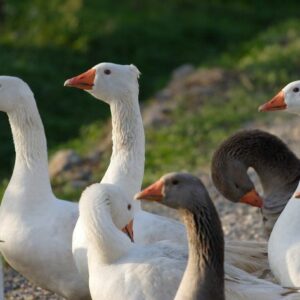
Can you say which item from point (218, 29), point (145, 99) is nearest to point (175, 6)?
point (218, 29)

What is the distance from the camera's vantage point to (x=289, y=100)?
8266 mm

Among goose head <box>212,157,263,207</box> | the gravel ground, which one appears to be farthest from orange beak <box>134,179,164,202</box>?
the gravel ground

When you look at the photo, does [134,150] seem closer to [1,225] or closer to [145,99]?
[1,225]

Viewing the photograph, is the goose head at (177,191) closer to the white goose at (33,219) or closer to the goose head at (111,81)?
the white goose at (33,219)

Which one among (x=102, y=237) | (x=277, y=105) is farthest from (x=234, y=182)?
(x=102, y=237)

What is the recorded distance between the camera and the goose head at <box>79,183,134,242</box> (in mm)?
7043

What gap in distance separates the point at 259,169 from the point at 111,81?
1349 millimetres

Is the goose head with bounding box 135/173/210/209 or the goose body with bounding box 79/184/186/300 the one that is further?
the goose body with bounding box 79/184/186/300

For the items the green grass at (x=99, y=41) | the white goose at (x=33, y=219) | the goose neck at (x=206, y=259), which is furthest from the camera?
the green grass at (x=99, y=41)

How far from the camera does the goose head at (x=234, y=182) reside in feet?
27.3

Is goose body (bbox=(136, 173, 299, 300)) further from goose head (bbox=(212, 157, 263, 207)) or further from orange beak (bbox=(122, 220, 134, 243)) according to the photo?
goose head (bbox=(212, 157, 263, 207))

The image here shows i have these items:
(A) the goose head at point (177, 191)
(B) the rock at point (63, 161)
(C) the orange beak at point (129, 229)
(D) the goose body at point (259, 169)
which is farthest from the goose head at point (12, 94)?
(B) the rock at point (63, 161)

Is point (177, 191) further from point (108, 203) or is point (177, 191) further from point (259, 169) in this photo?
point (259, 169)

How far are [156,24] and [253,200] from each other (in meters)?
15.2
